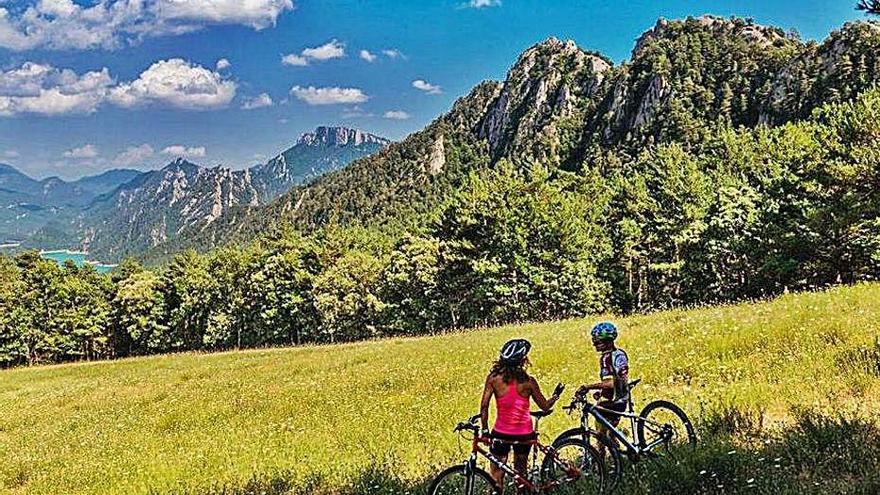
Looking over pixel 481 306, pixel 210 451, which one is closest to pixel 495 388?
pixel 210 451

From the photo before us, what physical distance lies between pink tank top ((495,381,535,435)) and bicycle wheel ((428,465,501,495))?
22.8 inches

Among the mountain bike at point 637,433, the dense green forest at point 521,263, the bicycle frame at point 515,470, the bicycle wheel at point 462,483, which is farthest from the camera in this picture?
the dense green forest at point 521,263

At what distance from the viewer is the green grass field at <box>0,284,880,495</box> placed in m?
11.2

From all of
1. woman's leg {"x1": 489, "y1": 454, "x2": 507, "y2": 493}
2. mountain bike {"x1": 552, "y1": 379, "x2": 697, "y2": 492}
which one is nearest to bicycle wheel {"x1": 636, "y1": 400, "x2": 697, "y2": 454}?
mountain bike {"x1": 552, "y1": 379, "x2": 697, "y2": 492}

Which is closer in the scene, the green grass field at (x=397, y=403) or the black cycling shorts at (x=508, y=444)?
the black cycling shorts at (x=508, y=444)

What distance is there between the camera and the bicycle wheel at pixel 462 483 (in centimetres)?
698

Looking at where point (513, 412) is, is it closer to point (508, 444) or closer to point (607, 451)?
point (508, 444)

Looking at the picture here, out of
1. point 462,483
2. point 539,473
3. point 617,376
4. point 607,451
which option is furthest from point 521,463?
point 617,376

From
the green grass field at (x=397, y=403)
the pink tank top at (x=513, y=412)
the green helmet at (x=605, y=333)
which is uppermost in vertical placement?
the green helmet at (x=605, y=333)

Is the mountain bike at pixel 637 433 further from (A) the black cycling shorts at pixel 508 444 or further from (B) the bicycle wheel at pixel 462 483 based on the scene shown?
(B) the bicycle wheel at pixel 462 483

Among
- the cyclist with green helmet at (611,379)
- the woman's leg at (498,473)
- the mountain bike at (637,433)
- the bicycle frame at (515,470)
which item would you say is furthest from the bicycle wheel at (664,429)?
the woman's leg at (498,473)

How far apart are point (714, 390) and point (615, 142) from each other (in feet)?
→ 647

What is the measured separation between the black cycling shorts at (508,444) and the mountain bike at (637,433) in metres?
0.66

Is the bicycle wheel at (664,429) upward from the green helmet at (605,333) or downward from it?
downward
